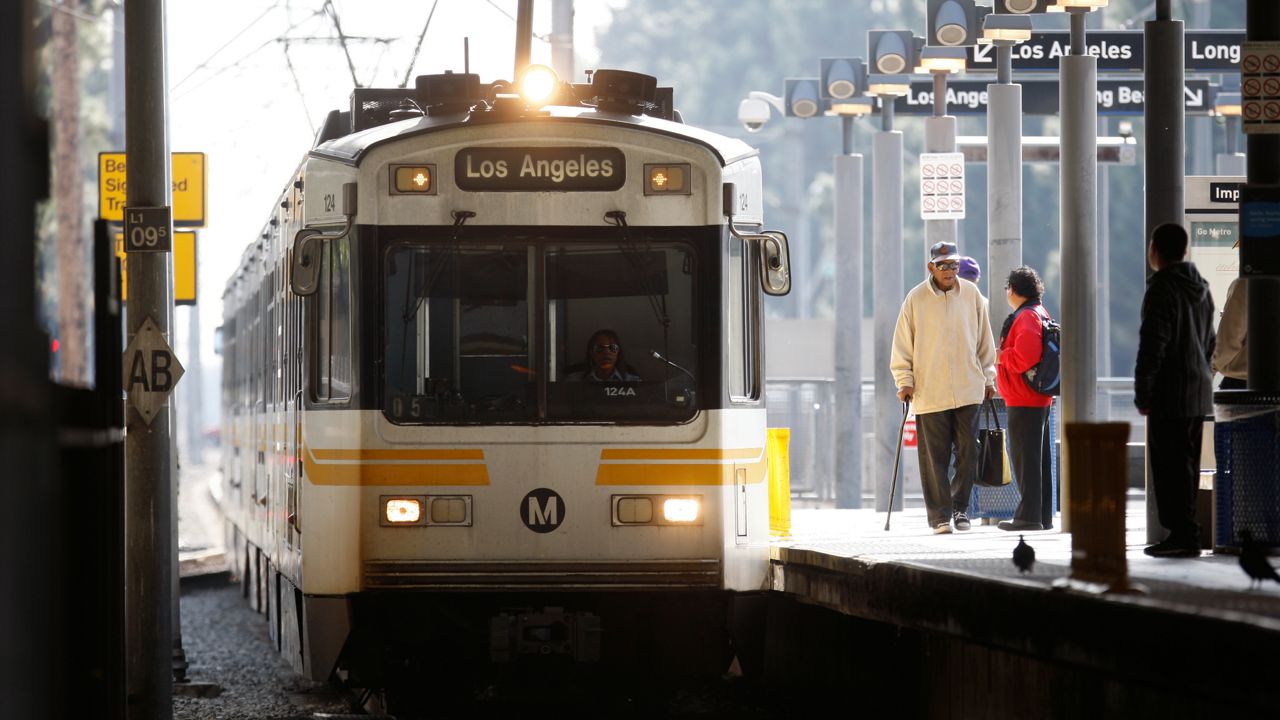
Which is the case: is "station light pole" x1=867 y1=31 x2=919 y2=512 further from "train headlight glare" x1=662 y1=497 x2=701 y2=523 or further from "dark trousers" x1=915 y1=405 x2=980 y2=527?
"train headlight glare" x1=662 y1=497 x2=701 y2=523

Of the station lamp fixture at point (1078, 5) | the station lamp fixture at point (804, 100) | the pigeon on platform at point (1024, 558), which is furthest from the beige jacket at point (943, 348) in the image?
the station lamp fixture at point (804, 100)

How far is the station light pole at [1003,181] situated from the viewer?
643 inches

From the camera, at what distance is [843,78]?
2092 centimetres

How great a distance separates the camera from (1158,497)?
964cm

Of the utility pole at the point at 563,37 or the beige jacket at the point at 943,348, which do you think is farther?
the utility pole at the point at 563,37

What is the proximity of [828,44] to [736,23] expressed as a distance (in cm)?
421

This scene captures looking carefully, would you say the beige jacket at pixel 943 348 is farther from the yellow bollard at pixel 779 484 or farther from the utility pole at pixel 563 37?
the utility pole at pixel 563 37

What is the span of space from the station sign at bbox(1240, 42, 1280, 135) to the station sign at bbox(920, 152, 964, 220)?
8.53 meters

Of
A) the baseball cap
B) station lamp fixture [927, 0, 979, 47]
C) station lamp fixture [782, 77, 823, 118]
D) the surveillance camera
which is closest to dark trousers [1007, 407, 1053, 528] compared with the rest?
the baseball cap

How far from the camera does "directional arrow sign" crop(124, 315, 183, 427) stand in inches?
432

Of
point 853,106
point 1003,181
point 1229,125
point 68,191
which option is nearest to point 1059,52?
point 853,106

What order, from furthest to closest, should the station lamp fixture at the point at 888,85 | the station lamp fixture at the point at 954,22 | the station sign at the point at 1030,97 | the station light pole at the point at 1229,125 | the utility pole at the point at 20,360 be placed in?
the station light pole at the point at 1229,125, the station sign at the point at 1030,97, the station lamp fixture at the point at 888,85, the station lamp fixture at the point at 954,22, the utility pole at the point at 20,360

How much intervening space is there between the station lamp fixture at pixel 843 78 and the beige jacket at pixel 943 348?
8.45 meters

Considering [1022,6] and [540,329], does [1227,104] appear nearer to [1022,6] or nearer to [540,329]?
[1022,6]
